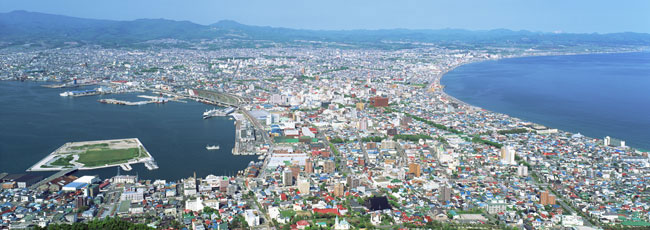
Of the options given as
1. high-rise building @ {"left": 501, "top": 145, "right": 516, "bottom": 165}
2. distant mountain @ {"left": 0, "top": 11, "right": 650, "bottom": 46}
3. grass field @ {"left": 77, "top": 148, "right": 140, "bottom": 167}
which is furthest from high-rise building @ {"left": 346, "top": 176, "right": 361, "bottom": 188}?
distant mountain @ {"left": 0, "top": 11, "right": 650, "bottom": 46}

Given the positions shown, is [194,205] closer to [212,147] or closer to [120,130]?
[212,147]

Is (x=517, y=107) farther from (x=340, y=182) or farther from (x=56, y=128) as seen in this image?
(x=56, y=128)

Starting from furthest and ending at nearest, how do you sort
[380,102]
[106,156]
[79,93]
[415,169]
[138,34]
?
→ [138,34], [79,93], [380,102], [106,156], [415,169]

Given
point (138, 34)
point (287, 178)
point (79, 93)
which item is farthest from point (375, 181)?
point (138, 34)

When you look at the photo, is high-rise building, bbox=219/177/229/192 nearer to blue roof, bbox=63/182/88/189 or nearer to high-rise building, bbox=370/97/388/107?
blue roof, bbox=63/182/88/189

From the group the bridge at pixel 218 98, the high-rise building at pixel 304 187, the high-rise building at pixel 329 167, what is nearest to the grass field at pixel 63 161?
the high-rise building at pixel 304 187

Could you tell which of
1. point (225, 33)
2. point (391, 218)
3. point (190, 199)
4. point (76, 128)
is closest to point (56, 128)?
point (76, 128)

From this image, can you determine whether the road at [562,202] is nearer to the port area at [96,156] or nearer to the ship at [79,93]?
the port area at [96,156]
